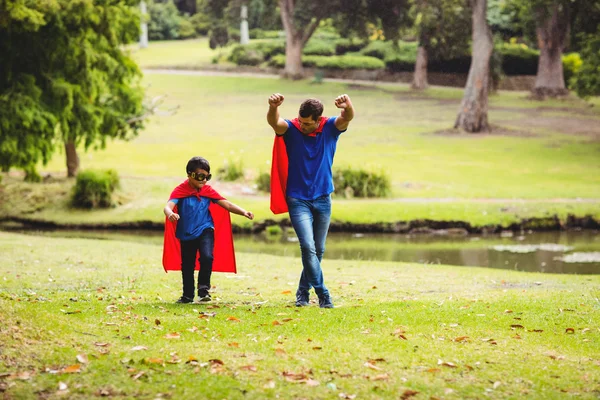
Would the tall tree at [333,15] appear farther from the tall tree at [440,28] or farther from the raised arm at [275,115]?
the raised arm at [275,115]

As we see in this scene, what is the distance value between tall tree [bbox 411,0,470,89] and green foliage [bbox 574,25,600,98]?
10.8m

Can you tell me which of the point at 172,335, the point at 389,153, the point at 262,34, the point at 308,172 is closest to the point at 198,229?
the point at 308,172

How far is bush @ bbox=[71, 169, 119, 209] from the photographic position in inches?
985

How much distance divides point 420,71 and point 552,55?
25.6 ft

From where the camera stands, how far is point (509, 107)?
47094 mm

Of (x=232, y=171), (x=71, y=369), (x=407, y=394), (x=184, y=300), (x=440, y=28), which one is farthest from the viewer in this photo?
(x=440, y=28)

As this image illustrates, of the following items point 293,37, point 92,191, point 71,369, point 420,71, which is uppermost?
point 293,37

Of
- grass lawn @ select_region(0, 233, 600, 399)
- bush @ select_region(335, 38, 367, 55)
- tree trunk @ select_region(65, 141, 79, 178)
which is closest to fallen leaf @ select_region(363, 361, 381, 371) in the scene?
grass lawn @ select_region(0, 233, 600, 399)

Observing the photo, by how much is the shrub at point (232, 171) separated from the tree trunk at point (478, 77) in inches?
584

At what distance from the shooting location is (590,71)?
113 feet

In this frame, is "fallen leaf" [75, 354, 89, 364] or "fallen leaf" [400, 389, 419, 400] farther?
"fallen leaf" [75, 354, 89, 364]

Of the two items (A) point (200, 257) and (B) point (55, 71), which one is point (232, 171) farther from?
(A) point (200, 257)

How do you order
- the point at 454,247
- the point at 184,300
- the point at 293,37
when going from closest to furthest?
the point at 184,300 < the point at 454,247 < the point at 293,37

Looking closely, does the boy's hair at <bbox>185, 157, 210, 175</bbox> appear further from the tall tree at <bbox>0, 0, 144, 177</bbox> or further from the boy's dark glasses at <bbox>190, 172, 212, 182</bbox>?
the tall tree at <bbox>0, 0, 144, 177</bbox>
